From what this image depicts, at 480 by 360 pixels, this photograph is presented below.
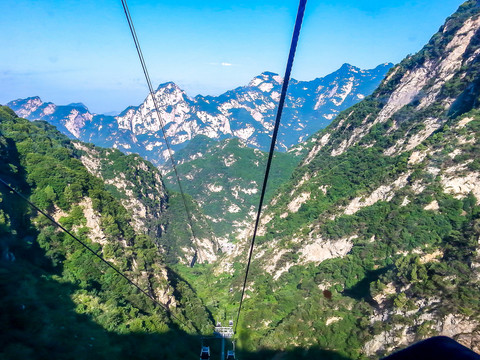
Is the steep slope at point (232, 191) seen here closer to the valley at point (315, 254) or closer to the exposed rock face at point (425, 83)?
the valley at point (315, 254)

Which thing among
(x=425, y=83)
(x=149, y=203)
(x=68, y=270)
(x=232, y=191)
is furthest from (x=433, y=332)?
(x=232, y=191)

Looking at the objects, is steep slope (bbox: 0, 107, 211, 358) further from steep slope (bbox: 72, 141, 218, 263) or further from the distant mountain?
steep slope (bbox: 72, 141, 218, 263)

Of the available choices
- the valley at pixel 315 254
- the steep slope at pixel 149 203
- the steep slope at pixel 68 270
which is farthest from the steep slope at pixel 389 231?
the steep slope at pixel 149 203

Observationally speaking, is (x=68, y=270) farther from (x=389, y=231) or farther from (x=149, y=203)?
Result: (x=149, y=203)

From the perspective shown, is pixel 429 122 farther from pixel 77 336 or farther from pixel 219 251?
pixel 219 251

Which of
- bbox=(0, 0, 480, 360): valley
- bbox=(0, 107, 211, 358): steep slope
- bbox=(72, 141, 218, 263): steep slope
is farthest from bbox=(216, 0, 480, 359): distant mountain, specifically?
bbox=(72, 141, 218, 263): steep slope
